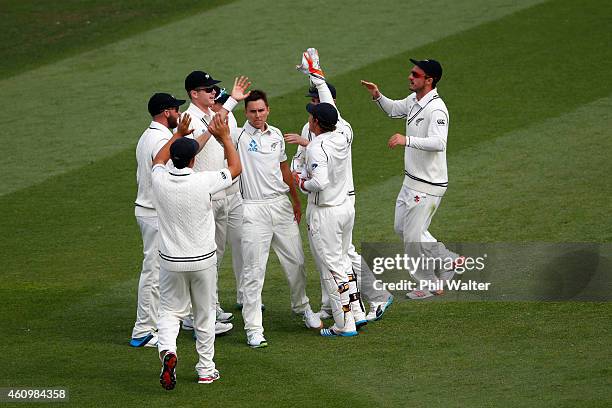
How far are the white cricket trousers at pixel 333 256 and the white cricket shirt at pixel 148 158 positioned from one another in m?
1.34

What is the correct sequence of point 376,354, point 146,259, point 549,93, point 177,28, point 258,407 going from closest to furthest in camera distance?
point 258,407, point 376,354, point 146,259, point 549,93, point 177,28

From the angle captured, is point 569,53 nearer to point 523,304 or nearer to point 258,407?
point 523,304

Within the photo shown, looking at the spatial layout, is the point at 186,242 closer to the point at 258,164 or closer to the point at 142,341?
the point at 258,164

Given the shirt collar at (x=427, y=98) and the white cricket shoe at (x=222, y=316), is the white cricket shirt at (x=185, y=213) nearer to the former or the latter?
the white cricket shoe at (x=222, y=316)

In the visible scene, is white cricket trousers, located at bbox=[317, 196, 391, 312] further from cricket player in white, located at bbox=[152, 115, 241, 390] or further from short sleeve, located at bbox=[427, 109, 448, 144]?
cricket player in white, located at bbox=[152, 115, 241, 390]

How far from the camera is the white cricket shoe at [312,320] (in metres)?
8.72

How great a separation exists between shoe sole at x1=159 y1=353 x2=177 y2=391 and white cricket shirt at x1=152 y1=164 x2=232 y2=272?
63 cm

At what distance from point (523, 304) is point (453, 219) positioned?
2304 millimetres

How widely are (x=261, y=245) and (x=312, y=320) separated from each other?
0.81 m

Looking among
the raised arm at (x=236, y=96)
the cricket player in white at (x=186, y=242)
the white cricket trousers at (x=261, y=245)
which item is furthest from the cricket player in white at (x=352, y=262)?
the cricket player in white at (x=186, y=242)

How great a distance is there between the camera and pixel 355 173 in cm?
1252

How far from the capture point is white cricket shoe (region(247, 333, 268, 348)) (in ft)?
27.1

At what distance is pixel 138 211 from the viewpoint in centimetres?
849

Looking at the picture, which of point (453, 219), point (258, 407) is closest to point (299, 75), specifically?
point (453, 219)
